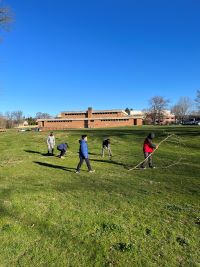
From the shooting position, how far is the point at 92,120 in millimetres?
97062

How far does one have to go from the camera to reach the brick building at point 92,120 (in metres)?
96.1

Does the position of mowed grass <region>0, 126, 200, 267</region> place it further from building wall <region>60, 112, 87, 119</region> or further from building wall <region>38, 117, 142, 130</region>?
building wall <region>60, 112, 87, 119</region>

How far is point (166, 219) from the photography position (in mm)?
8836

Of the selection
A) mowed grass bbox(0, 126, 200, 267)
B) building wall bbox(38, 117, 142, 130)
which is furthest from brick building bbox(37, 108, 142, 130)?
mowed grass bbox(0, 126, 200, 267)

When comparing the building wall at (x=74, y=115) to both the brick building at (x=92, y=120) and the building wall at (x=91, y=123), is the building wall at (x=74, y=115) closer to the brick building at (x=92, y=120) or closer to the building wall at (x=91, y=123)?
the brick building at (x=92, y=120)

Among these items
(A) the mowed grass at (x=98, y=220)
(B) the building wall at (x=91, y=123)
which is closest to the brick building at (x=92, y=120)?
(B) the building wall at (x=91, y=123)

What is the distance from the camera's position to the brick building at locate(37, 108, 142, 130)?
315ft

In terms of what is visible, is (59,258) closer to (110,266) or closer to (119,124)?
(110,266)

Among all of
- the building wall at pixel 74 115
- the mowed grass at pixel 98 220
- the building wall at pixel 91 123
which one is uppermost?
the building wall at pixel 74 115

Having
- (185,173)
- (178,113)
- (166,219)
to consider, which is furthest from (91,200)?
(178,113)

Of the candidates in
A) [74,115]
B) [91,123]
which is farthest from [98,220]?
[74,115]

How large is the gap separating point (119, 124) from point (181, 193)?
276 ft

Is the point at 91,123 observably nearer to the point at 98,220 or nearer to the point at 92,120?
the point at 92,120

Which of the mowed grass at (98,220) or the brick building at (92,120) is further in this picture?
the brick building at (92,120)
